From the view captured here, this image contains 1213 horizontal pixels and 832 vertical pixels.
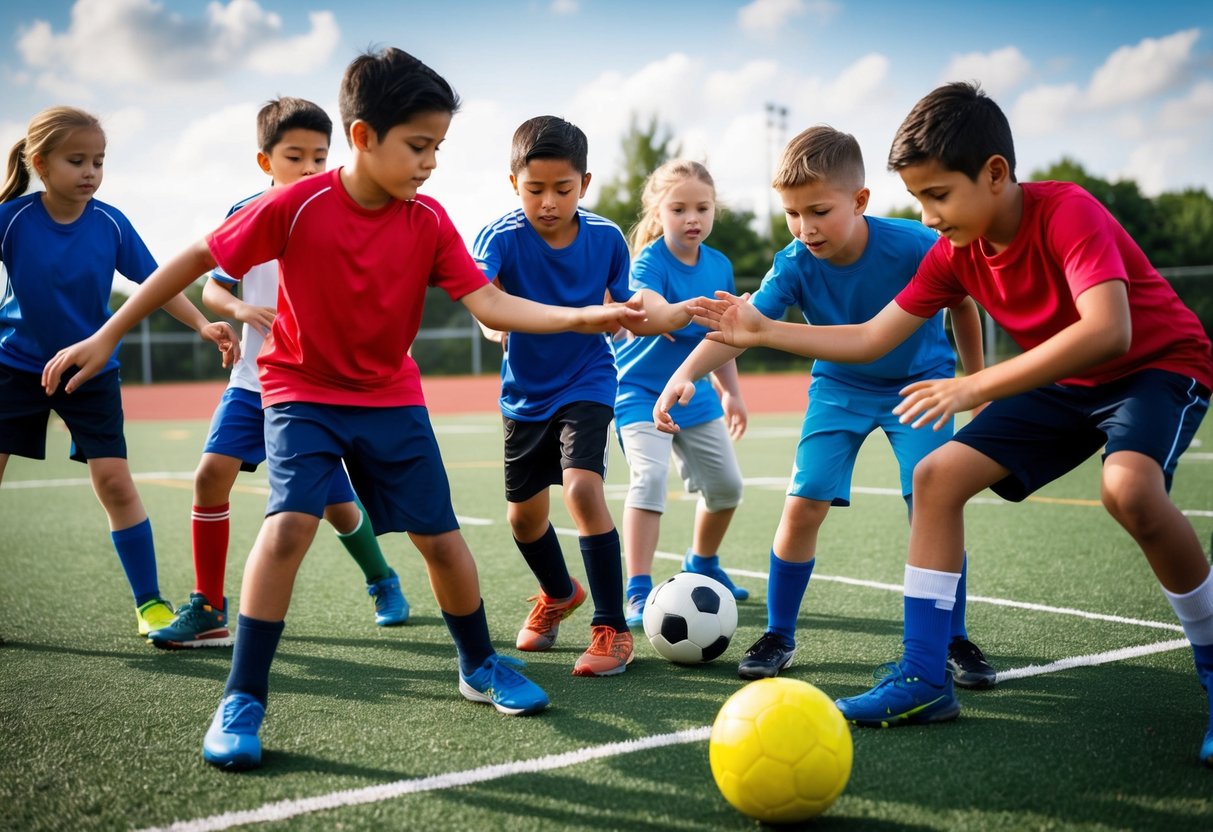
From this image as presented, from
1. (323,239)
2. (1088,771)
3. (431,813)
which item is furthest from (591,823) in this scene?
(323,239)

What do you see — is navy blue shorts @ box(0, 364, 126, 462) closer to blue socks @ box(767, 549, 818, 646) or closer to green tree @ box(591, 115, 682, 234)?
blue socks @ box(767, 549, 818, 646)

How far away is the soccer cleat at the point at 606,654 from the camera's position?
3979mm

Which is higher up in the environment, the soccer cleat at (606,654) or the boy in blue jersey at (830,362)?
the boy in blue jersey at (830,362)

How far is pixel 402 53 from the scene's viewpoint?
133 inches

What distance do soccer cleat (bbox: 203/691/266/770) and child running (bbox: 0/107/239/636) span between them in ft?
5.75

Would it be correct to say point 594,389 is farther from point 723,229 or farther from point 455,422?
point 723,229

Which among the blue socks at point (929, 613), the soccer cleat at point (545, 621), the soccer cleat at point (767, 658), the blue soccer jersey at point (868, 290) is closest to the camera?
the blue socks at point (929, 613)

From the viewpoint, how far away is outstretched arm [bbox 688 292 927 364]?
143 inches

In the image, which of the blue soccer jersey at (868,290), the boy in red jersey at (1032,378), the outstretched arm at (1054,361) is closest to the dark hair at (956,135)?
the boy in red jersey at (1032,378)

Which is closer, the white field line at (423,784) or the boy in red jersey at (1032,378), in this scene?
the white field line at (423,784)

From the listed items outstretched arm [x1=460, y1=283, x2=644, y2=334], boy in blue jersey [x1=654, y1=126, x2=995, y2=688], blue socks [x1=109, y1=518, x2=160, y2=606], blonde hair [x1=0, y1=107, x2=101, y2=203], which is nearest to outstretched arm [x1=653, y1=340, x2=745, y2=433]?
boy in blue jersey [x1=654, y1=126, x2=995, y2=688]

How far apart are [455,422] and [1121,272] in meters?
17.4

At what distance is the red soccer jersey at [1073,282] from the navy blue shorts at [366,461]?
180cm

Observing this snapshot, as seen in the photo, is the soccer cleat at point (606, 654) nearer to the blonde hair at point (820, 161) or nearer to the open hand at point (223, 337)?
the blonde hair at point (820, 161)
